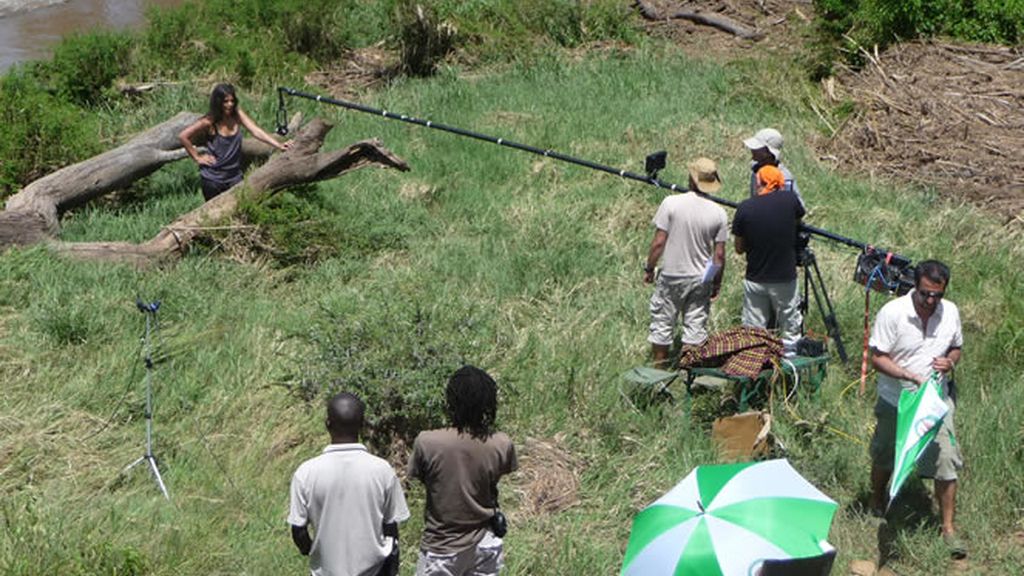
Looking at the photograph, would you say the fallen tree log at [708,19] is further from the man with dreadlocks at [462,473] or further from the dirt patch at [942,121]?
the man with dreadlocks at [462,473]

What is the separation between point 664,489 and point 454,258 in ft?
11.6

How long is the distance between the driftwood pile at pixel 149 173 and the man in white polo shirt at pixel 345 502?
519cm

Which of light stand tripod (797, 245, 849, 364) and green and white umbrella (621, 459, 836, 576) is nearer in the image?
green and white umbrella (621, 459, 836, 576)

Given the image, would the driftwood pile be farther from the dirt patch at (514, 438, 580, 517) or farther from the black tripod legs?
the dirt patch at (514, 438, 580, 517)

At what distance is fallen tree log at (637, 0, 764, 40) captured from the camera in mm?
17328

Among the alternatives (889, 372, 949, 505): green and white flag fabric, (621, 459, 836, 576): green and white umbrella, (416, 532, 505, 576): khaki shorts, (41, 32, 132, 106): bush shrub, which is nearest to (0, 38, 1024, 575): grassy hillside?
(889, 372, 949, 505): green and white flag fabric

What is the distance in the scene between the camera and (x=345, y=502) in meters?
5.29

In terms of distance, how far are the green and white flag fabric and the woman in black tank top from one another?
593cm

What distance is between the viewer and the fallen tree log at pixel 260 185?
10055 mm

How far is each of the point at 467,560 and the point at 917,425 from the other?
2.32 meters

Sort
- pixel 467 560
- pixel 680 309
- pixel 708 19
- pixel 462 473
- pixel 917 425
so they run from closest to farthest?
pixel 462 473 < pixel 467 560 < pixel 917 425 < pixel 680 309 < pixel 708 19

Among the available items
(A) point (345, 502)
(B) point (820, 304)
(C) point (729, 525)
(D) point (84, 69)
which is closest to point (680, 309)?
(B) point (820, 304)

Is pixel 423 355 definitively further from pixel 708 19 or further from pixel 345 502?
pixel 708 19

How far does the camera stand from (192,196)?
38.9 ft
